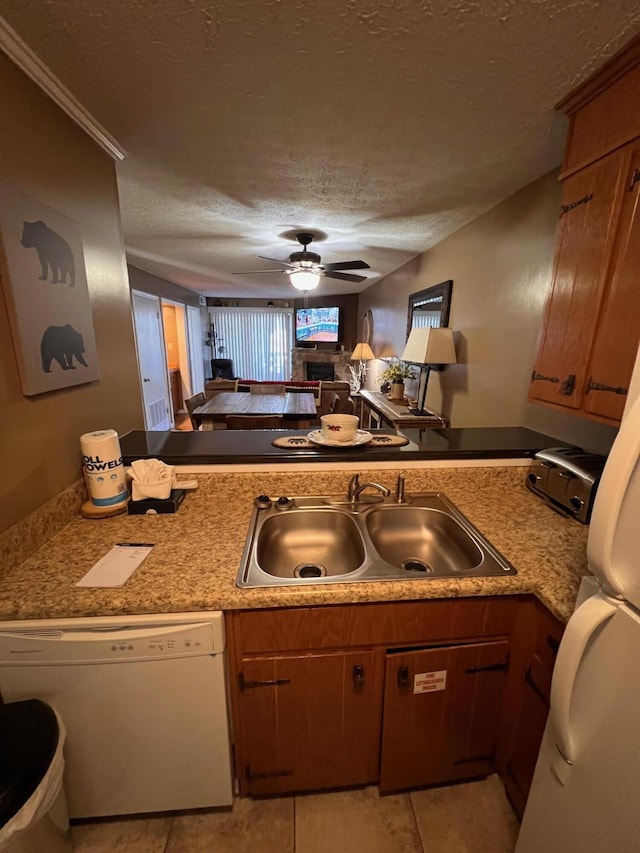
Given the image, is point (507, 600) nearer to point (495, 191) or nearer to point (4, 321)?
point (4, 321)

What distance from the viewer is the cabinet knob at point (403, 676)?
1.02 m

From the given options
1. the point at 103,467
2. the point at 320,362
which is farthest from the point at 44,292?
the point at 320,362

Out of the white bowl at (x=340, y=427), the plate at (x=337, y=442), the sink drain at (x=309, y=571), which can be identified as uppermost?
the white bowl at (x=340, y=427)

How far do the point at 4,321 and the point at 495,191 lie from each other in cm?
234

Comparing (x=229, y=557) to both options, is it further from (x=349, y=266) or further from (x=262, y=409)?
(x=349, y=266)

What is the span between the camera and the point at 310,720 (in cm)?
105

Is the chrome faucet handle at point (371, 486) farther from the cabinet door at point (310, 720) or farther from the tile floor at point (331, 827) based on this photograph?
the tile floor at point (331, 827)

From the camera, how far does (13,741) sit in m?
0.81

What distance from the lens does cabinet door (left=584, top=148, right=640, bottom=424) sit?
970 mm

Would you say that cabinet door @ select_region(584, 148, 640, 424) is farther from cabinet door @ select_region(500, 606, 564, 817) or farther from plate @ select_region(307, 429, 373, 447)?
plate @ select_region(307, 429, 373, 447)

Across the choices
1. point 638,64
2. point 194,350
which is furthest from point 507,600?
point 194,350

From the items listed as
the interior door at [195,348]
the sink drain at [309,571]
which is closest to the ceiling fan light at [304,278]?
the sink drain at [309,571]

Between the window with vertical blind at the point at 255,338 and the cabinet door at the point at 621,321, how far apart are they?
7874 millimetres

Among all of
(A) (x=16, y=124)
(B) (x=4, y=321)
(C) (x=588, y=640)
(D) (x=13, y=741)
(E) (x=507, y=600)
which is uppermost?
(A) (x=16, y=124)
